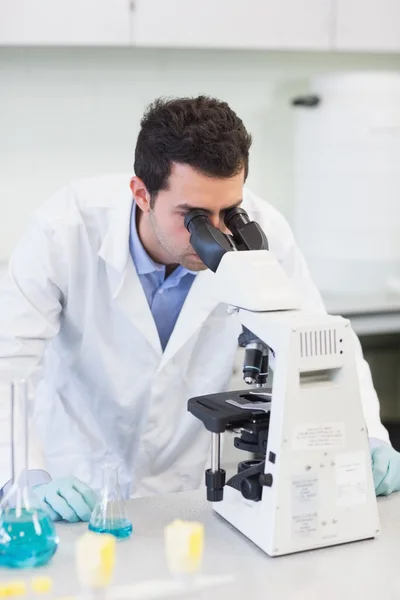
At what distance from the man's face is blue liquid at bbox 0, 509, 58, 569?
2.22 ft

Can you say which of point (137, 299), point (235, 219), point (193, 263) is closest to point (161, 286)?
point (137, 299)

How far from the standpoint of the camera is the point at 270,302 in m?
1.36

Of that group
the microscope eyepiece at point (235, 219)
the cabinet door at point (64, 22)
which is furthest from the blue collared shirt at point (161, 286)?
the cabinet door at point (64, 22)

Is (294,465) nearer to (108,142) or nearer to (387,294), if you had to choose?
(387,294)

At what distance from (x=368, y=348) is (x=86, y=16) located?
72.9 inches

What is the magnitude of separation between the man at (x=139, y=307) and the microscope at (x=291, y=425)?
1.16ft

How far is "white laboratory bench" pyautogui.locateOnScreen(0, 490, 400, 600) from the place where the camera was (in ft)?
4.09

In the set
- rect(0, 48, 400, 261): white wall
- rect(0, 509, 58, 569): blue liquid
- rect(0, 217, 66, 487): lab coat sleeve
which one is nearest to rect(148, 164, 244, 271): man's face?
rect(0, 217, 66, 487): lab coat sleeve

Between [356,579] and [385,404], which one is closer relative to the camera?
[356,579]

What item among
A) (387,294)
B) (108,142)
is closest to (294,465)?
(387,294)

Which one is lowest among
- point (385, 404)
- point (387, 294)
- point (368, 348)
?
A: point (385, 404)

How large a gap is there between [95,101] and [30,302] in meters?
1.55

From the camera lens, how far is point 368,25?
3.09 meters

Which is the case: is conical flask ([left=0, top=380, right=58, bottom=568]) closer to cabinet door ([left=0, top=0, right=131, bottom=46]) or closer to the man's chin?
the man's chin
